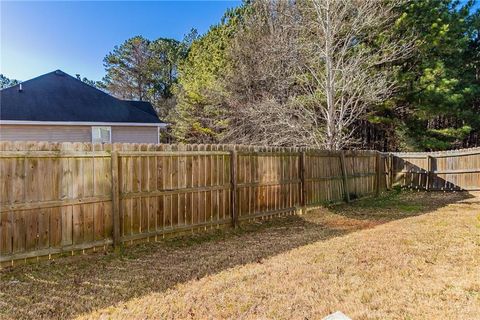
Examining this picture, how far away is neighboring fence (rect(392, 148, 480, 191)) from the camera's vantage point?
12.5 metres

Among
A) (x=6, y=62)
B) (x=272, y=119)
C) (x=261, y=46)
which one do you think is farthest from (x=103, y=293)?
(x=261, y=46)

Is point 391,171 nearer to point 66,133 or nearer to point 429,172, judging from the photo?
point 429,172

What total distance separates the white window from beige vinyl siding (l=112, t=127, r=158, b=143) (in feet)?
0.69

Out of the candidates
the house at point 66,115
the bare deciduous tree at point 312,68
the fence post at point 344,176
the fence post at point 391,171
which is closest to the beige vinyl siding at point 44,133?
the house at point 66,115

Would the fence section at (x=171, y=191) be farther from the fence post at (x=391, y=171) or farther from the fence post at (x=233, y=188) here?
the fence post at (x=391, y=171)

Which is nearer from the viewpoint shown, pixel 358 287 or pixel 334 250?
pixel 358 287

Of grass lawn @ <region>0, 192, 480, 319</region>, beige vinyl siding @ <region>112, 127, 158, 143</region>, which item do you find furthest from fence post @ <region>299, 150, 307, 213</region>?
beige vinyl siding @ <region>112, 127, 158, 143</region>

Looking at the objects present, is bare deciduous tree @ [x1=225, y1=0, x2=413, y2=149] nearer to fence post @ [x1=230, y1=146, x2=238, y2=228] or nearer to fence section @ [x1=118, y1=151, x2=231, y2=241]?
fence post @ [x1=230, y1=146, x2=238, y2=228]

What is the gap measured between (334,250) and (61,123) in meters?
12.5

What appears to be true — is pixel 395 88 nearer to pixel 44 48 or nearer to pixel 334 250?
pixel 334 250

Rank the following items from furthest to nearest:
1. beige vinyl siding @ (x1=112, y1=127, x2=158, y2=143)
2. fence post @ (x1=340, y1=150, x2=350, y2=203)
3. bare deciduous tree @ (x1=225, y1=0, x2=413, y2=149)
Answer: beige vinyl siding @ (x1=112, y1=127, x2=158, y2=143) < bare deciduous tree @ (x1=225, y1=0, x2=413, y2=149) < fence post @ (x1=340, y1=150, x2=350, y2=203)

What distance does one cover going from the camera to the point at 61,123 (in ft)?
45.5

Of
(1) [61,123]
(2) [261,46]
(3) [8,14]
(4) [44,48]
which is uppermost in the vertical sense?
(2) [261,46]

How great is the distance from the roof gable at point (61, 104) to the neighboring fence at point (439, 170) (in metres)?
11.0
